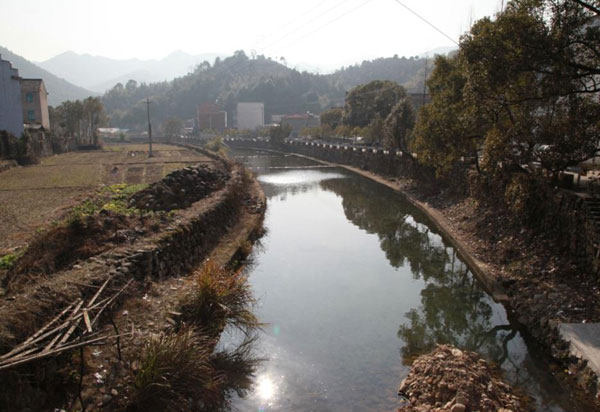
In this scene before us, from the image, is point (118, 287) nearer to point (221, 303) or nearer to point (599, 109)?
point (221, 303)

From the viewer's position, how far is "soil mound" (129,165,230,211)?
19.6 meters

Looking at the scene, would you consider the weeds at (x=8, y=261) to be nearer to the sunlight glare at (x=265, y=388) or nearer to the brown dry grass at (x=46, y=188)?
the brown dry grass at (x=46, y=188)

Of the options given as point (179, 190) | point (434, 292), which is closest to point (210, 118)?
point (179, 190)

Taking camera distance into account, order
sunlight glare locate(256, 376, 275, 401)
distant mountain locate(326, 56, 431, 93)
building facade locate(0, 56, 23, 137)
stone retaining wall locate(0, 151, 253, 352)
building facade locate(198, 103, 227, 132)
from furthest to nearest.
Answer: distant mountain locate(326, 56, 431, 93)
building facade locate(198, 103, 227, 132)
building facade locate(0, 56, 23, 137)
sunlight glare locate(256, 376, 275, 401)
stone retaining wall locate(0, 151, 253, 352)

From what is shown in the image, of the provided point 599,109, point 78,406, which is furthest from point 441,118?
point 78,406

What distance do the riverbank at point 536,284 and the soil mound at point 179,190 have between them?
1169 cm

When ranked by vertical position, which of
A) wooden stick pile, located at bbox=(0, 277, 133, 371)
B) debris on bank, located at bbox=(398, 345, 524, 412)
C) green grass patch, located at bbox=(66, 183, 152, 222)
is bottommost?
debris on bank, located at bbox=(398, 345, 524, 412)

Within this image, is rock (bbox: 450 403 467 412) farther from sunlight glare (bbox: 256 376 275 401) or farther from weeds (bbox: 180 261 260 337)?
weeds (bbox: 180 261 260 337)

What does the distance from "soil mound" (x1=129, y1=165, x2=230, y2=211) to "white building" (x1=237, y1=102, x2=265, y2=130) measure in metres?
104

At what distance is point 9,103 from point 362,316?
42.1m

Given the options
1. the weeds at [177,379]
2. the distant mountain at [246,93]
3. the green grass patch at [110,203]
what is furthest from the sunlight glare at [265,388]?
the distant mountain at [246,93]

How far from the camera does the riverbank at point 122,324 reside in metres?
6.12

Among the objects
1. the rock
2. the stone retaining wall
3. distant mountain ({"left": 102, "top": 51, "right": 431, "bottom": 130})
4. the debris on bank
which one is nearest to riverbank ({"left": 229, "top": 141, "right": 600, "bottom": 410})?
the debris on bank

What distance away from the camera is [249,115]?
129 meters
